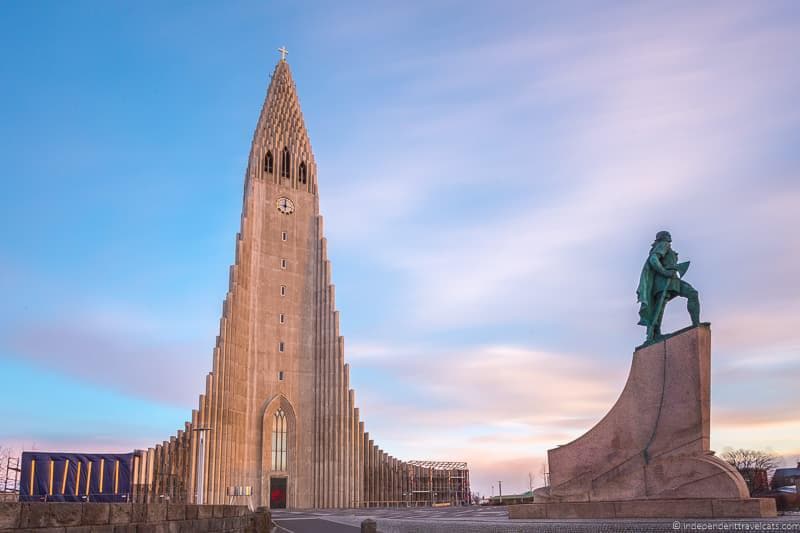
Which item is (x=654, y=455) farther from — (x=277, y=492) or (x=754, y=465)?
(x=754, y=465)

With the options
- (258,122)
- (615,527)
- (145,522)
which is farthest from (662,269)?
(258,122)

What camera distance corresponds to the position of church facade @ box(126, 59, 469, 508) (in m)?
43.1

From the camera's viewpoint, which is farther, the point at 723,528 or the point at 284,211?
the point at 284,211

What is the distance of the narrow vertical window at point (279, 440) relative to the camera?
154 ft

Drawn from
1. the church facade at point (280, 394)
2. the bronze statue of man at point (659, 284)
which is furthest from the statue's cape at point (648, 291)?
the church facade at point (280, 394)

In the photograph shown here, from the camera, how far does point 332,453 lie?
47500 millimetres

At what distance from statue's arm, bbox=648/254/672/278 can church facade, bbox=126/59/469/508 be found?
33.3m

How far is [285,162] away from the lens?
54.5m

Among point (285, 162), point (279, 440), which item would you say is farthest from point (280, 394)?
point (285, 162)

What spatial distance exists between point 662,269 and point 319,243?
38.5 metres

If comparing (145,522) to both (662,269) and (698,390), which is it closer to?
(698,390)

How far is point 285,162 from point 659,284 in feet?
138

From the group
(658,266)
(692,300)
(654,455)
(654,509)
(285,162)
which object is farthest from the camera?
(285,162)

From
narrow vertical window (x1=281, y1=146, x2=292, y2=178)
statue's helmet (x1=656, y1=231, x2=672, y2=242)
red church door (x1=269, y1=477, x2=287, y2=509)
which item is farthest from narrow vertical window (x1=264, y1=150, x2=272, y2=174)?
statue's helmet (x1=656, y1=231, x2=672, y2=242)
